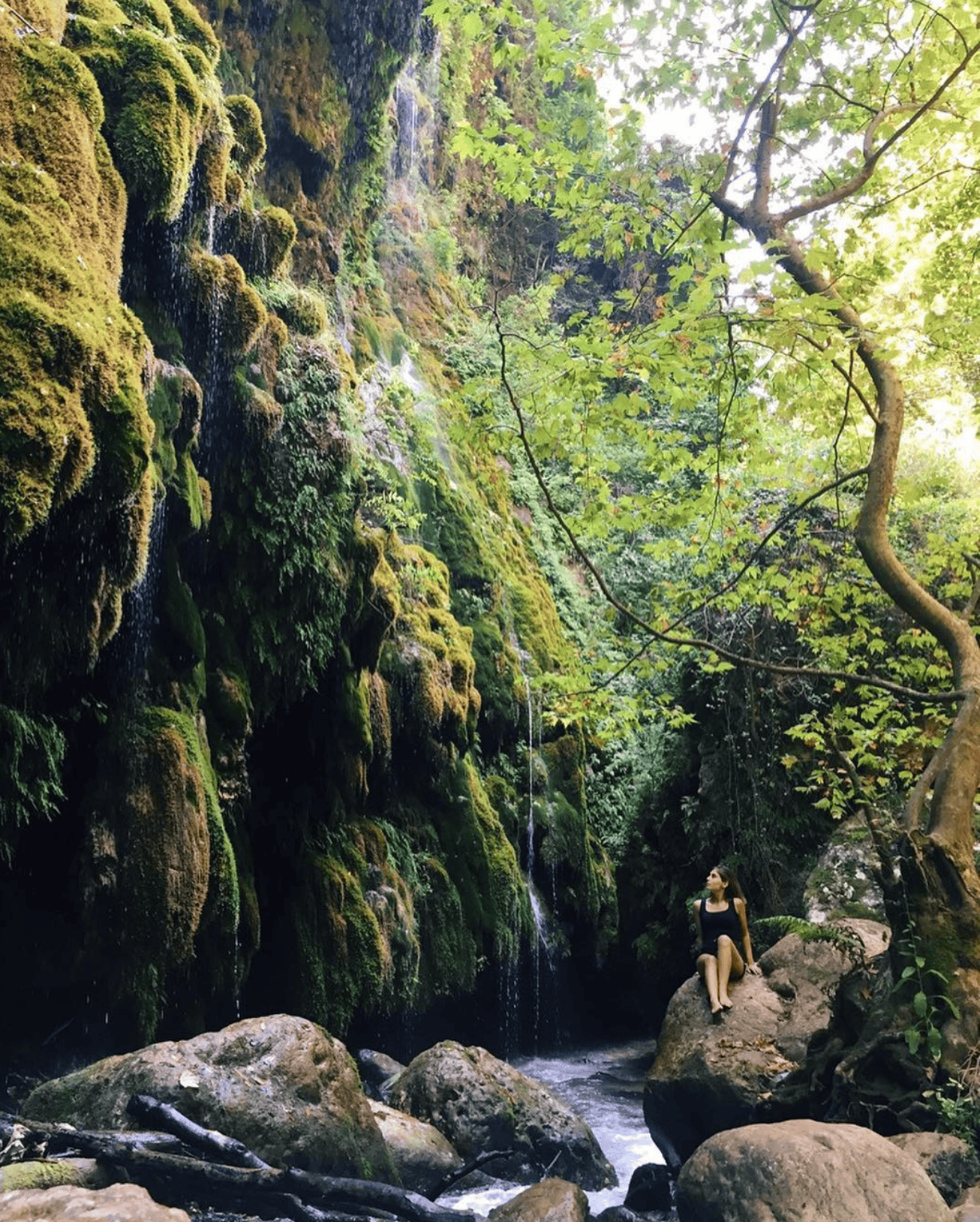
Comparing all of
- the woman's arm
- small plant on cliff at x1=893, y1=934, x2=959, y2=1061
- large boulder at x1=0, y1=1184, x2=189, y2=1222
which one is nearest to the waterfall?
large boulder at x1=0, y1=1184, x2=189, y2=1222

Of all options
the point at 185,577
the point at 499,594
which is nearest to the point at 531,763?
the point at 499,594

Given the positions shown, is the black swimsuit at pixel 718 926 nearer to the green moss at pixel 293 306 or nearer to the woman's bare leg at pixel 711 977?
the woman's bare leg at pixel 711 977

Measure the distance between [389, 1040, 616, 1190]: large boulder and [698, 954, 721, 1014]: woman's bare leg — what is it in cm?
151

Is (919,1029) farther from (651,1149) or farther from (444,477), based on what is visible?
(444,477)

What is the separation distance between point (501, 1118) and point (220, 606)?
15.8ft

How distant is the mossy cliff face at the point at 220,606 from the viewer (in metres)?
4.90

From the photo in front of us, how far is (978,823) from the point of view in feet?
32.7

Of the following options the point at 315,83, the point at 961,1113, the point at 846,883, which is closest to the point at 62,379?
the point at 961,1113

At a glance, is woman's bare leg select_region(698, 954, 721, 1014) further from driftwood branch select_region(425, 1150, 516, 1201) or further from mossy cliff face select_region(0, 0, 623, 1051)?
mossy cliff face select_region(0, 0, 623, 1051)

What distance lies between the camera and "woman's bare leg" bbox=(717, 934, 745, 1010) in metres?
7.39

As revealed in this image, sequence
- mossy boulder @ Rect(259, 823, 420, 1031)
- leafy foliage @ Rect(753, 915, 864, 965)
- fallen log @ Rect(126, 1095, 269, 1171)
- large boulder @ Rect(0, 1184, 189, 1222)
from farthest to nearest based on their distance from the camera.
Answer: mossy boulder @ Rect(259, 823, 420, 1031)
leafy foliage @ Rect(753, 915, 864, 965)
fallen log @ Rect(126, 1095, 269, 1171)
large boulder @ Rect(0, 1184, 189, 1222)

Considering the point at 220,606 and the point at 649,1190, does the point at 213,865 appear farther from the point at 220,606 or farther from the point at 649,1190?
the point at 649,1190

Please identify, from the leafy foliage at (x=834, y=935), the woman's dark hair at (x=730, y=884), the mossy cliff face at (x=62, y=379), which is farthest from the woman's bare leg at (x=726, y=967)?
the mossy cliff face at (x=62, y=379)

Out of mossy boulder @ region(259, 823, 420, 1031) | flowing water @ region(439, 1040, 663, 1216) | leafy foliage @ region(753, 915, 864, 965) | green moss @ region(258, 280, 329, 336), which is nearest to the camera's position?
leafy foliage @ region(753, 915, 864, 965)
